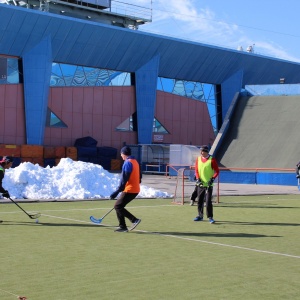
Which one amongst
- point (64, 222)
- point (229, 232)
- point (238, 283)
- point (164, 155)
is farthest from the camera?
point (164, 155)

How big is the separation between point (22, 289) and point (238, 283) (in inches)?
112

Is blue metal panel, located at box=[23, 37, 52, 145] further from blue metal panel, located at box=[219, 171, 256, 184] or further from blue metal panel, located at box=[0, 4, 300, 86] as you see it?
blue metal panel, located at box=[219, 171, 256, 184]

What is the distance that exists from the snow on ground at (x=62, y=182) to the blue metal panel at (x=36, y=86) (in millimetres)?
22642

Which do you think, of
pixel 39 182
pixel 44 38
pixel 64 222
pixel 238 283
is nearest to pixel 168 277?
pixel 238 283

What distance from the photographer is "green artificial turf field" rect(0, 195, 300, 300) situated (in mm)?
8109

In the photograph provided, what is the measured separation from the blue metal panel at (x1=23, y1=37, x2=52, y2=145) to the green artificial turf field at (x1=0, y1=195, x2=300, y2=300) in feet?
99.0

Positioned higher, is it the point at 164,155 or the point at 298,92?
the point at 298,92

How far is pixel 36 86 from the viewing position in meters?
47.7

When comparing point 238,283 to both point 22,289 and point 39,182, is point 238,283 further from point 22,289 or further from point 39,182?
point 39,182

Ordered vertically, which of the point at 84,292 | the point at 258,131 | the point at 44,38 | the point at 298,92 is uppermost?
the point at 44,38

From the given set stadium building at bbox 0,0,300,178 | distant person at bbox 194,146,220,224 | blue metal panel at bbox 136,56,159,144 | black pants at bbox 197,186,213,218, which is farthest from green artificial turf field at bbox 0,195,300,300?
blue metal panel at bbox 136,56,159,144

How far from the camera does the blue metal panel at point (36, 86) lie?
47.4m

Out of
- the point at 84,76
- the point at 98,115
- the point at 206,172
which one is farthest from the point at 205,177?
the point at 98,115

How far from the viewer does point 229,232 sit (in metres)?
14.4
